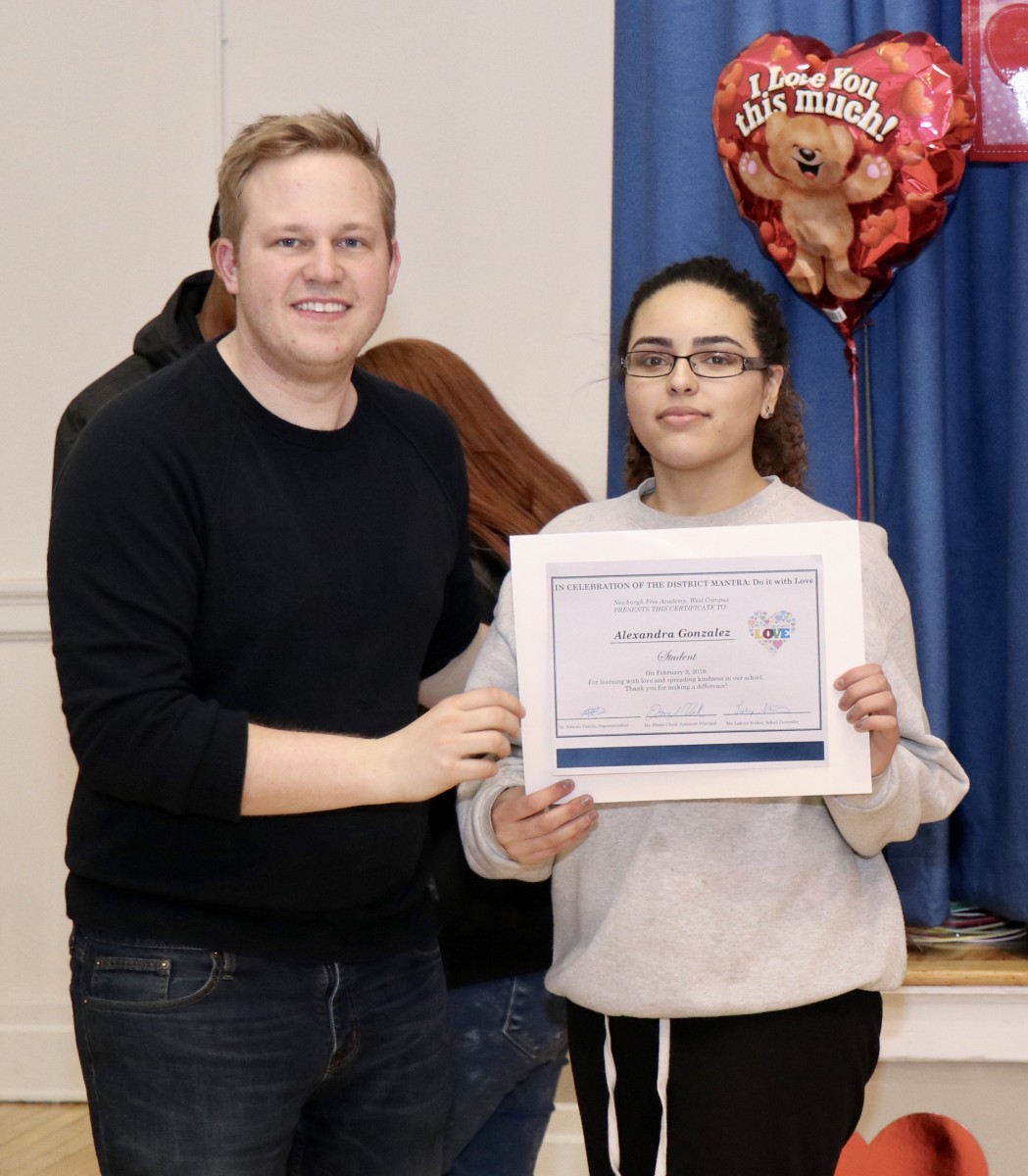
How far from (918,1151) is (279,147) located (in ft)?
6.91

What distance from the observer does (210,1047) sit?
1.40 m

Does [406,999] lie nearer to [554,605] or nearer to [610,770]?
[610,770]

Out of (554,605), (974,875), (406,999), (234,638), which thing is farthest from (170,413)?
(974,875)

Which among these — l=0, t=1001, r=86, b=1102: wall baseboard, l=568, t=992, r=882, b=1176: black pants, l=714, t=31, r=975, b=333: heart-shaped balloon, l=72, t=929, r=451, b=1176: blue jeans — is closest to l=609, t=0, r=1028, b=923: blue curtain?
l=714, t=31, r=975, b=333: heart-shaped balloon

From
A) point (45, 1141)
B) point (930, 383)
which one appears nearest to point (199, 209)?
point (930, 383)

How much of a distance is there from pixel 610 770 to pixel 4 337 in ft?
8.72

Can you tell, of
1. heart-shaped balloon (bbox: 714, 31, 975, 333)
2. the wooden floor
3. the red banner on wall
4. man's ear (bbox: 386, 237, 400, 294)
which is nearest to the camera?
man's ear (bbox: 386, 237, 400, 294)

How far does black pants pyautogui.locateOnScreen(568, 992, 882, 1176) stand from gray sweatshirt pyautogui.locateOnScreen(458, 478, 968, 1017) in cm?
5

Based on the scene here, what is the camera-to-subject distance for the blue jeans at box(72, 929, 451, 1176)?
1.39 meters

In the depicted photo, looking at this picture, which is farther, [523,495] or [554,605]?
[523,495]

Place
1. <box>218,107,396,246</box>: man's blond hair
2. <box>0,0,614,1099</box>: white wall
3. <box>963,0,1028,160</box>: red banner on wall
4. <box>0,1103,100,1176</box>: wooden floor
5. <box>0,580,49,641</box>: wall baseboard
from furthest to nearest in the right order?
<box>0,580,49,641</box>: wall baseboard
<box>0,0,614,1099</box>: white wall
<box>0,1103,100,1176</box>: wooden floor
<box>963,0,1028,160</box>: red banner on wall
<box>218,107,396,246</box>: man's blond hair

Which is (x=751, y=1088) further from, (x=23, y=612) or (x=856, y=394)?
(x=23, y=612)

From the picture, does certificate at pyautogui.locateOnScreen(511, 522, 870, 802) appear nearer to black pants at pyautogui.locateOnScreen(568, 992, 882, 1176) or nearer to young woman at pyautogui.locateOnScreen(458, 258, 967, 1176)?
young woman at pyautogui.locateOnScreen(458, 258, 967, 1176)

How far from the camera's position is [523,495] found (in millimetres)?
2061
